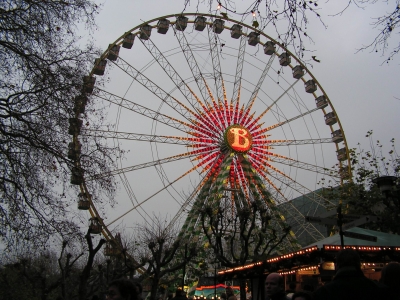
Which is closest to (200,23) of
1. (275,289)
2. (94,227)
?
(94,227)

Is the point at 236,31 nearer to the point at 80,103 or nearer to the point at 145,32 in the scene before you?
the point at 145,32

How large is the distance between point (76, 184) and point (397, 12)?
680cm

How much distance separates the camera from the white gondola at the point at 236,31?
939 inches

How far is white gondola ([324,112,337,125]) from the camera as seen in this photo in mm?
24097

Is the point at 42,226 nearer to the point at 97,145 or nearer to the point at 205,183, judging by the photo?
the point at 97,145

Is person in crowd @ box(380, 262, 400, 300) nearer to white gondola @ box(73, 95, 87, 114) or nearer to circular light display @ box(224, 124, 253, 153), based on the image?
white gondola @ box(73, 95, 87, 114)

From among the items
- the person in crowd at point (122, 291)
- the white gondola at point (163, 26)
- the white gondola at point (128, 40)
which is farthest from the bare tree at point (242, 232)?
the person in crowd at point (122, 291)

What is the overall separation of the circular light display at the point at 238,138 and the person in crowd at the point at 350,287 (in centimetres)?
1803

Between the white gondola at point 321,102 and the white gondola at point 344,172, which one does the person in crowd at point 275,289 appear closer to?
the white gondola at point 344,172

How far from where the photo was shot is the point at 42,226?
8695 mm

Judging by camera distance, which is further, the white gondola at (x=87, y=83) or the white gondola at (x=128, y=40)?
the white gondola at (x=128, y=40)

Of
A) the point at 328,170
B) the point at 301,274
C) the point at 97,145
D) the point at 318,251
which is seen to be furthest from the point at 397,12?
the point at 328,170

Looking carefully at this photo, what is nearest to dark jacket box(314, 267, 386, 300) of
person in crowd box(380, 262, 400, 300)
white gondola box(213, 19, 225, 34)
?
person in crowd box(380, 262, 400, 300)

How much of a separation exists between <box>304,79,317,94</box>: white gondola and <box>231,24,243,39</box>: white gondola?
4.62 metres
